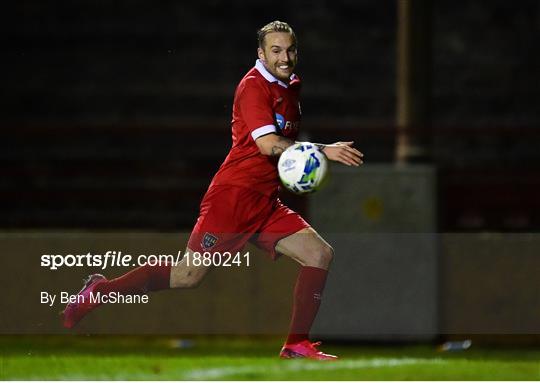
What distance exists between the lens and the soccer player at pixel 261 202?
22.0 feet

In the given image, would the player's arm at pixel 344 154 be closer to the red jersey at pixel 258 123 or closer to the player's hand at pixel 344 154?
the player's hand at pixel 344 154

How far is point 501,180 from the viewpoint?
14.3 meters

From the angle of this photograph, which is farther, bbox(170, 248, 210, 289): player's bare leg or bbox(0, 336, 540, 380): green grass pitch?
bbox(0, 336, 540, 380): green grass pitch

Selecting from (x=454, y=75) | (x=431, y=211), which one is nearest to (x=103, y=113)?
(x=454, y=75)

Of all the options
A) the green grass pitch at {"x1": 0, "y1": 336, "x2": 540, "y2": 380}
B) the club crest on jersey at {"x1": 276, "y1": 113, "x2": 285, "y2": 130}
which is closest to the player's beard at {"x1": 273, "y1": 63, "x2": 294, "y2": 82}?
the club crest on jersey at {"x1": 276, "y1": 113, "x2": 285, "y2": 130}

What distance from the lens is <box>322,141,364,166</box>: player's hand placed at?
6531 mm

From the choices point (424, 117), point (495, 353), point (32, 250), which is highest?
point (424, 117)

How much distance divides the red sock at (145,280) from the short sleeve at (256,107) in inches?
A: 32.3

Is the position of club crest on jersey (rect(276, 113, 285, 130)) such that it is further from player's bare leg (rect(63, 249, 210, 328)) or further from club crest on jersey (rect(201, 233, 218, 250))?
player's bare leg (rect(63, 249, 210, 328))

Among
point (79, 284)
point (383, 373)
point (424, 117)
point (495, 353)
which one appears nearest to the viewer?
point (79, 284)

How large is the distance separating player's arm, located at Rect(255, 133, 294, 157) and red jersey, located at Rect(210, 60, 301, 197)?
24 millimetres

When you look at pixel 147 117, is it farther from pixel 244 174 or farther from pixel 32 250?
pixel 244 174

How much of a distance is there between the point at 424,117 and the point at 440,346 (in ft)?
6.76

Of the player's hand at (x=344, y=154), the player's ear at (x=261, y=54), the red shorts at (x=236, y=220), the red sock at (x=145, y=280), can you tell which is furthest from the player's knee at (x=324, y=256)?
the player's ear at (x=261, y=54)
